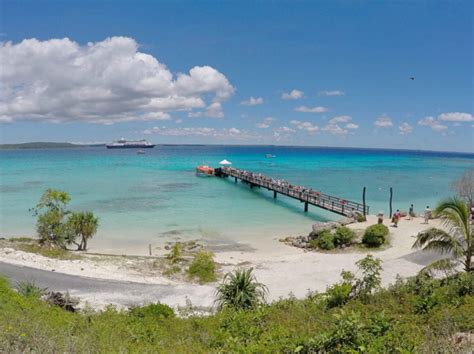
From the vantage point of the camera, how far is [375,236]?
2203 centimetres

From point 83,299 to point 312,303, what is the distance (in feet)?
26.1

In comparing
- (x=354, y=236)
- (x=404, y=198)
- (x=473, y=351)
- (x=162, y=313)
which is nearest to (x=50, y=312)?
(x=162, y=313)

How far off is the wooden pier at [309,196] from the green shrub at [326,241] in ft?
22.7

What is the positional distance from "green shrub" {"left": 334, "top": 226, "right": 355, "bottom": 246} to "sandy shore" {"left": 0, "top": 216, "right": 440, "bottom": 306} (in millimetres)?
785

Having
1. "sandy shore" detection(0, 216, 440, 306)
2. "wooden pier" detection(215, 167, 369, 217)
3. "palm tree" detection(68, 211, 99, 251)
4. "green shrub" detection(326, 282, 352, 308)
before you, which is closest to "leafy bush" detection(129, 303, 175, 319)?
"sandy shore" detection(0, 216, 440, 306)

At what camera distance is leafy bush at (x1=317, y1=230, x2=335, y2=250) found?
22.7 meters

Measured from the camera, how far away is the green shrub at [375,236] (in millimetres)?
22062

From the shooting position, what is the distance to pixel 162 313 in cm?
1077

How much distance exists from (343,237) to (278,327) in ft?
50.3

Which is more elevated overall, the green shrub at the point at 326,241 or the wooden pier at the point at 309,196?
the wooden pier at the point at 309,196

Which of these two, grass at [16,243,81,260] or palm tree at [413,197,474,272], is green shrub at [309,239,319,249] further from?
grass at [16,243,81,260]

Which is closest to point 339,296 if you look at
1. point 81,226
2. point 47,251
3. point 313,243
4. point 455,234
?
point 455,234

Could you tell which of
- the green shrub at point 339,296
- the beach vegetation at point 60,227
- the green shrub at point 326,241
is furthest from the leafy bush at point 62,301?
the green shrub at point 326,241

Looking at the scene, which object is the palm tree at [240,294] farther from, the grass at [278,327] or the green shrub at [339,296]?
the green shrub at [339,296]
